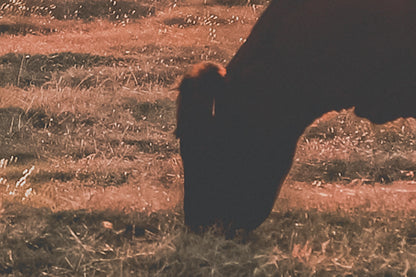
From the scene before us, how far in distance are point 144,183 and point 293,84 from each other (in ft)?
6.25

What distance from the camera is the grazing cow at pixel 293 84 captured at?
3.35 meters

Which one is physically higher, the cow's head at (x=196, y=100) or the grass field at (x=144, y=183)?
the cow's head at (x=196, y=100)

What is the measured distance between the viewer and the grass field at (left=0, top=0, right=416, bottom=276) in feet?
11.6

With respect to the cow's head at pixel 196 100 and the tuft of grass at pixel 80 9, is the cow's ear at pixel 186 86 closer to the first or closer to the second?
the cow's head at pixel 196 100

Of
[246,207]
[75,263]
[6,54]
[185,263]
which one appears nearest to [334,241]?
[246,207]

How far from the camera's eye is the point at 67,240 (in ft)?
12.5

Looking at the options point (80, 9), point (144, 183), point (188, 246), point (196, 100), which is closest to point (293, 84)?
point (196, 100)

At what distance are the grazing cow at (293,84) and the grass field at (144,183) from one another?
1.13ft

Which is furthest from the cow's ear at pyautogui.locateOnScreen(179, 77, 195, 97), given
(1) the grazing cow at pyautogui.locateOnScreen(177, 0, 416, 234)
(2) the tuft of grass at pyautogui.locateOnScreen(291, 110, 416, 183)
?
(2) the tuft of grass at pyautogui.locateOnScreen(291, 110, 416, 183)

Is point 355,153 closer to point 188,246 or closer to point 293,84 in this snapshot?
point 293,84

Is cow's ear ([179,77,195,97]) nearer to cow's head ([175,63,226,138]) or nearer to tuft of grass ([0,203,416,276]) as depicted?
cow's head ([175,63,226,138])

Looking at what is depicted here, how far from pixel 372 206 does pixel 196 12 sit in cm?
852

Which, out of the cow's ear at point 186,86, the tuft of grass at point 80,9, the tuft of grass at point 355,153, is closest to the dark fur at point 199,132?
the cow's ear at point 186,86

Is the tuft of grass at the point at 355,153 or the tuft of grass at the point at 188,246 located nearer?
the tuft of grass at the point at 188,246
